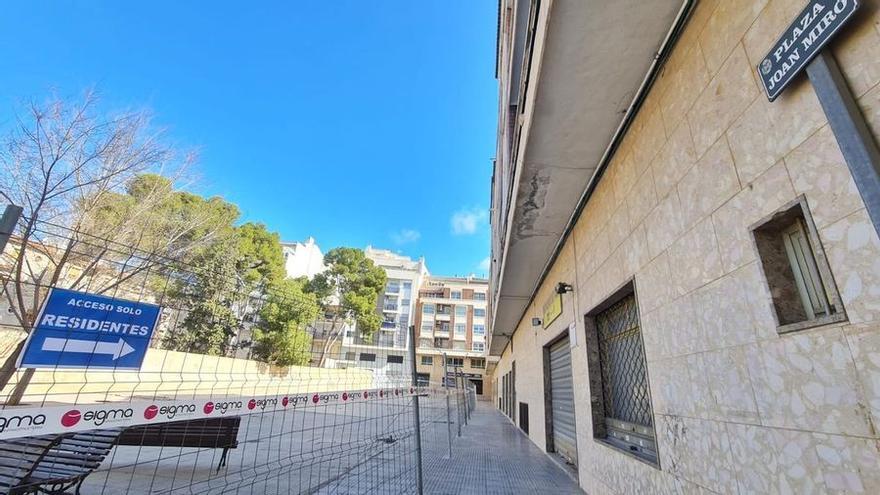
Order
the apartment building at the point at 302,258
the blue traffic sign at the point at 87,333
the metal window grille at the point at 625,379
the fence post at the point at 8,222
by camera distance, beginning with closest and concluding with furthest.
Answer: the fence post at the point at 8,222 < the blue traffic sign at the point at 87,333 < the metal window grille at the point at 625,379 < the apartment building at the point at 302,258

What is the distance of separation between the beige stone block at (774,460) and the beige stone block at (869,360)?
31cm

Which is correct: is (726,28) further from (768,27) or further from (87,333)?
(87,333)

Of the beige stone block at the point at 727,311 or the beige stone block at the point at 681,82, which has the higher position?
the beige stone block at the point at 681,82

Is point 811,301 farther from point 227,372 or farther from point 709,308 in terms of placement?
point 227,372

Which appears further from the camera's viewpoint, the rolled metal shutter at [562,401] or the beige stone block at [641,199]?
the rolled metal shutter at [562,401]

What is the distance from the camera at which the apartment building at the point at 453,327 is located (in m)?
41.7

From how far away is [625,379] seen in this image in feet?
11.3

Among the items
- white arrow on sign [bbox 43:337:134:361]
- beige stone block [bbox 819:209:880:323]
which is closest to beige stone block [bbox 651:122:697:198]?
beige stone block [bbox 819:209:880:323]

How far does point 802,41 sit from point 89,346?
132 inches

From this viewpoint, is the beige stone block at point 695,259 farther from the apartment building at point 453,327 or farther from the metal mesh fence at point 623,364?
the apartment building at point 453,327

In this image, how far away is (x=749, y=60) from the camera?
1.60m

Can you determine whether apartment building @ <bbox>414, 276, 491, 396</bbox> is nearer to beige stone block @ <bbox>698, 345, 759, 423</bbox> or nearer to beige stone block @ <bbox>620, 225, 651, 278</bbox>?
beige stone block @ <bbox>620, 225, 651, 278</bbox>

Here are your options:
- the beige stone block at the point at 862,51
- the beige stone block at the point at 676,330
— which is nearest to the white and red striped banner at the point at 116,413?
the beige stone block at the point at 676,330

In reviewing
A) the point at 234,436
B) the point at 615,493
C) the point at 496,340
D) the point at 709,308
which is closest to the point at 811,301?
the point at 709,308
